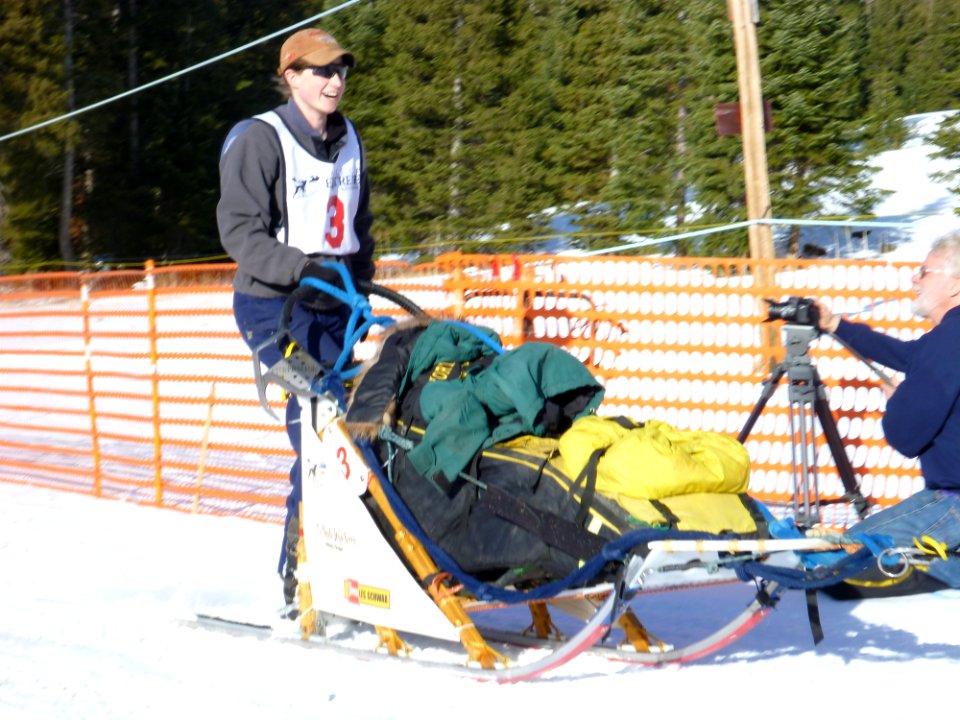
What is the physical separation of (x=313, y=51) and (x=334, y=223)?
26.2 inches

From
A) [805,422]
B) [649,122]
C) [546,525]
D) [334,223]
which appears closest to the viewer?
[546,525]

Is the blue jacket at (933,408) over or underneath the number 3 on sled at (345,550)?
over

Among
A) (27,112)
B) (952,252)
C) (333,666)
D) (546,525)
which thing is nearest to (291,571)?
(333,666)

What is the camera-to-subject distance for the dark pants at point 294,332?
14.6 feet

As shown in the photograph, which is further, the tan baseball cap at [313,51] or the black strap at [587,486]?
the tan baseball cap at [313,51]

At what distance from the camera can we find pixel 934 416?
12.7 ft

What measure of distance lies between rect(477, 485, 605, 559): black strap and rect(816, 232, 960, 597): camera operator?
3.96ft

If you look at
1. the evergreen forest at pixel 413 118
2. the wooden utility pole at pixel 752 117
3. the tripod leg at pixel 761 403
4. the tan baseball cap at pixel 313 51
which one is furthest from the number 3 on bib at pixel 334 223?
the evergreen forest at pixel 413 118

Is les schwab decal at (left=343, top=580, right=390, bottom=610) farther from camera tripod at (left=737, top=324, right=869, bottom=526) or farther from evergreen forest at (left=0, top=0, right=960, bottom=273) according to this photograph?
evergreen forest at (left=0, top=0, right=960, bottom=273)

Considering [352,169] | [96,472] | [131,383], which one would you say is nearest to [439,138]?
[131,383]

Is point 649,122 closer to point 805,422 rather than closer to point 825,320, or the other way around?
point 805,422

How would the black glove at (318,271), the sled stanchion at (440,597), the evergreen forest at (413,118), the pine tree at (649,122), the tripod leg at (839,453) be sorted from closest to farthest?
the sled stanchion at (440,597) < the black glove at (318,271) < the tripod leg at (839,453) < the pine tree at (649,122) < the evergreen forest at (413,118)

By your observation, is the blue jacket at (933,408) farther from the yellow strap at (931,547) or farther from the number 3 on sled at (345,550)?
the number 3 on sled at (345,550)

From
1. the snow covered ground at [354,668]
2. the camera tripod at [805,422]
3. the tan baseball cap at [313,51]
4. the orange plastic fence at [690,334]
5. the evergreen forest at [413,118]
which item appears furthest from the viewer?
the evergreen forest at [413,118]
